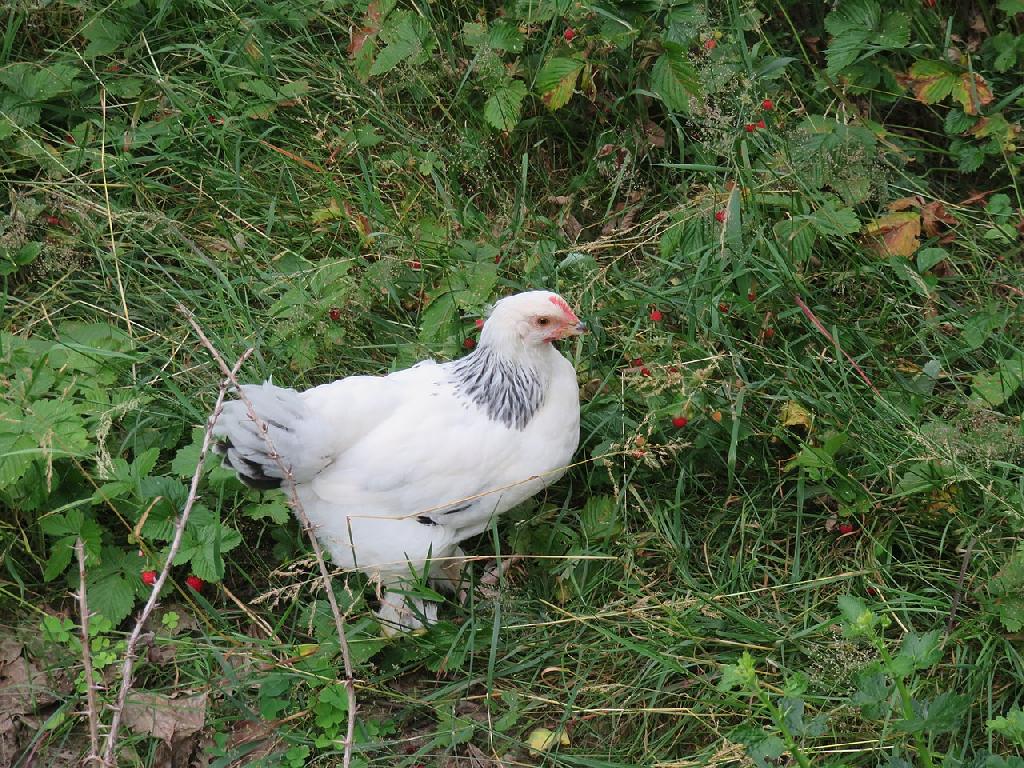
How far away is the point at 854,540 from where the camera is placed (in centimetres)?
318

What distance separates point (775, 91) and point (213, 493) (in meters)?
2.43

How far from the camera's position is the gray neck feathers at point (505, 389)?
3.10 m

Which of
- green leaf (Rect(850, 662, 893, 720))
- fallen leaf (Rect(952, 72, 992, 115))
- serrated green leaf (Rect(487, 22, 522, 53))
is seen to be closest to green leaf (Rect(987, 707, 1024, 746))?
green leaf (Rect(850, 662, 893, 720))

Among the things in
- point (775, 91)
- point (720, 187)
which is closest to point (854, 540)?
point (720, 187)

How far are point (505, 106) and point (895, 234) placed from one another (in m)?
1.45

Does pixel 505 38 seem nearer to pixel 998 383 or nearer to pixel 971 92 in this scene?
pixel 971 92

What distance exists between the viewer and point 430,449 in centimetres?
302

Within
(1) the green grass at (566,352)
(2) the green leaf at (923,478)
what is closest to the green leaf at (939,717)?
(1) the green grass at (566,352)

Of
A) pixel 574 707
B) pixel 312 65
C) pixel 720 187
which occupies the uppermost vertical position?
pixel 312 65

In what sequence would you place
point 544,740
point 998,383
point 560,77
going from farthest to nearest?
point 560,77 → point 998,383 → point 544,740

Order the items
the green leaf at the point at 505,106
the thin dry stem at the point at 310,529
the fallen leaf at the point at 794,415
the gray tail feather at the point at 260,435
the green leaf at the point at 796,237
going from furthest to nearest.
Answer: the green leaf at the point at 505,106
the green leaf at the point at 796,237
the fallen leaf at the point at 794,415
the gray tail feather at the point at 260,435
the thin dry stem at the point at 310,529

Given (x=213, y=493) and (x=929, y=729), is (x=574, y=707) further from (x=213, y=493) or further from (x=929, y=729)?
(x=213, y=493)

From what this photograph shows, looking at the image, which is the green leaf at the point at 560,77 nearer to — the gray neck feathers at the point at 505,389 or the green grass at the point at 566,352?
the green grass at the point at 566,352

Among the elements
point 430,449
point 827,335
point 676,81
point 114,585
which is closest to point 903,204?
point 827,335
